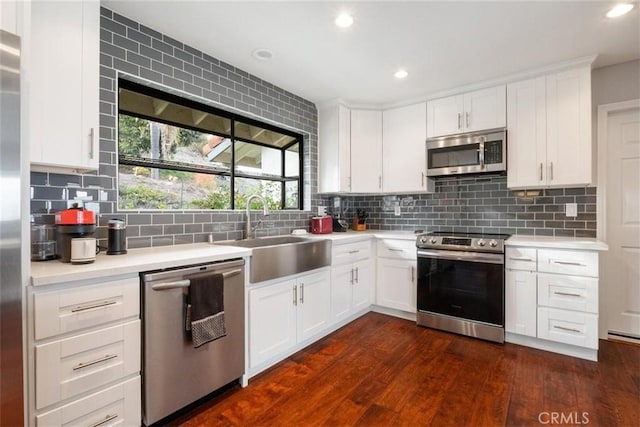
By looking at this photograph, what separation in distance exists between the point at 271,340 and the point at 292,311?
0.92 feet

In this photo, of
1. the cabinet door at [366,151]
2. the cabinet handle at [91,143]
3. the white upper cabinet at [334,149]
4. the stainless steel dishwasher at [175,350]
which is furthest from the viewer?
the cabinet door at [366,151]

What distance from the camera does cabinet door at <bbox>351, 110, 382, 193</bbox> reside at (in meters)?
3.70

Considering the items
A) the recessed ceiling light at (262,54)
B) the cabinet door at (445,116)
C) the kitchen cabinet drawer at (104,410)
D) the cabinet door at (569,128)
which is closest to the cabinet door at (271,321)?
the kitchen cabinet drawer at (104,410)

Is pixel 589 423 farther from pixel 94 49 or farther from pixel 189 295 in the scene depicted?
pixel 94 49

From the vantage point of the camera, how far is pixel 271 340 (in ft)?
7.46

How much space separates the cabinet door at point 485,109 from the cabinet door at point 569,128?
37 cm

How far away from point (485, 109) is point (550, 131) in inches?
23.7

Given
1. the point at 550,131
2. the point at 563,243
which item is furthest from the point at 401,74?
the point at 563,243

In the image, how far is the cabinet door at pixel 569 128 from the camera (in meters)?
2.63

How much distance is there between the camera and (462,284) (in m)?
2.92

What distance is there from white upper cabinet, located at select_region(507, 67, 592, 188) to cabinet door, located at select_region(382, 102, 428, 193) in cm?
84

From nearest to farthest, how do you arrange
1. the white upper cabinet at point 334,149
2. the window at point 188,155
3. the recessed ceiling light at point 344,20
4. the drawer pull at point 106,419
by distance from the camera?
1. the drawer pull at point 106,419
2. the recessed ceiling light at point 344,20
3. the window at point 188,155
4. the white upper cabinet at point 334,149

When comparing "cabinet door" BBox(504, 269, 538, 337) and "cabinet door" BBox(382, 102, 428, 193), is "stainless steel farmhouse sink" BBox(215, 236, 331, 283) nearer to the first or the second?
"cabinet door" BBox(382, 102, 428, 193)

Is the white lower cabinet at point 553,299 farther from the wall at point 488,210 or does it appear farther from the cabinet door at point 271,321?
the cabinet door at point 271,321
